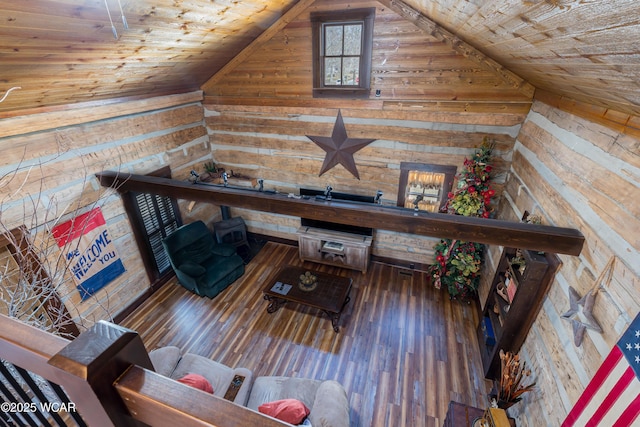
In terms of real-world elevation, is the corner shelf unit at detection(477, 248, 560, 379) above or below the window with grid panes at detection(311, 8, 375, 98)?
below

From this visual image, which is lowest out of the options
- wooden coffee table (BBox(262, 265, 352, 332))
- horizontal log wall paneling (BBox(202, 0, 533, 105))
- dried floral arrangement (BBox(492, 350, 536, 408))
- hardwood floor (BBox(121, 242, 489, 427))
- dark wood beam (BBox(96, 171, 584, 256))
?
hardwood floor (BBox(121, 242, 489, 427))

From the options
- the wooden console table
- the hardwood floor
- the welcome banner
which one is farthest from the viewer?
the wooden console table

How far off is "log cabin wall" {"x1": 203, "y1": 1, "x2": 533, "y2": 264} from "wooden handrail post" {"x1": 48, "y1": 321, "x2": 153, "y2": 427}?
4585 millimetres

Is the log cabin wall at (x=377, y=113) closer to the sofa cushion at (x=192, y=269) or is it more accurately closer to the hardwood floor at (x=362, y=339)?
the hardwood floor at (x=362, y=339)

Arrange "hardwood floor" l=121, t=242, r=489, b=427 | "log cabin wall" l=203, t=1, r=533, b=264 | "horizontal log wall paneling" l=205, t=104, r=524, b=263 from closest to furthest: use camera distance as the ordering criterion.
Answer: "hardwood floor" l=121, t=242, r=489, b=427
"log cabin wall" l=203, t=1, r=533, b=264
"horizontal log wall paneling" l=205, t=104, r=524, b=263

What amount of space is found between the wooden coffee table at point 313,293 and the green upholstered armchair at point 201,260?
876 millimetres

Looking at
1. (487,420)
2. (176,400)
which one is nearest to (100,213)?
(176,400)

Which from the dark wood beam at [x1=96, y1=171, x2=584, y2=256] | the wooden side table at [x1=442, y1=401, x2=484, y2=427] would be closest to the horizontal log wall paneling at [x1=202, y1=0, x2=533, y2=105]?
the dark wood beam at [x1=96, y1=171, x2=584, y2=256]

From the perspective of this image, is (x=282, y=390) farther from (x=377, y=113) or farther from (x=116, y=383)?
(x=377, y=113)

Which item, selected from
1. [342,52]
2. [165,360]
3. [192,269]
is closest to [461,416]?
[165,360]

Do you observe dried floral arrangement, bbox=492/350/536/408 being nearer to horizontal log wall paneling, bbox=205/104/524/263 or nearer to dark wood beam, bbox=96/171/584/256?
dark wood beam, bbox=96/171/584/256

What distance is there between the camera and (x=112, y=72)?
3.34 m

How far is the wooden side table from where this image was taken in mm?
2836

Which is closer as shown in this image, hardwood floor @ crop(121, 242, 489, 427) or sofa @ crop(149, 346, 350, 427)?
sofa @ crop(149, 346, 350, 427)
